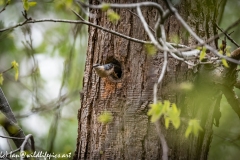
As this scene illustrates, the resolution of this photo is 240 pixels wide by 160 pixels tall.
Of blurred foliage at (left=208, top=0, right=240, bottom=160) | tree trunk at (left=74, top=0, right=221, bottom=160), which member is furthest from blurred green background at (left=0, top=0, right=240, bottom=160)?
tree trunk at (left=74, top=0, right=221, bottom=160)

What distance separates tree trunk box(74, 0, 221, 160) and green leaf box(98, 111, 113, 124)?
0.09 feet

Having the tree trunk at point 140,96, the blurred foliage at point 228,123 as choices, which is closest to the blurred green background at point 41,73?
the blurred foliage at point 228,123

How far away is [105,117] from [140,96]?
244 mm

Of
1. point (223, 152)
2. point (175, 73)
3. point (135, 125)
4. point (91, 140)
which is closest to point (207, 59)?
point (175, 73)

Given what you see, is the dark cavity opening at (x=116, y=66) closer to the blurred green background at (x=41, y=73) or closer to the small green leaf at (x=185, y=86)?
the small green leaf at (x=185, y=86)

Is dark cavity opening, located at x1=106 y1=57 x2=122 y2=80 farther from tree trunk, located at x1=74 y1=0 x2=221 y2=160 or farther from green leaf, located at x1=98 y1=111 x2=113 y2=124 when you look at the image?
green leaf, located at x1=98 y1=111 x2=113 y2=124

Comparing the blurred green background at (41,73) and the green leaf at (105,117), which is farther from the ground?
the blurred green background at (41,73)

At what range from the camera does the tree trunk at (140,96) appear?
2211 millimetres

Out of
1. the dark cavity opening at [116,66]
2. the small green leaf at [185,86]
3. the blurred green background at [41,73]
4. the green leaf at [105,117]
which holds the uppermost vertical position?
the blurred green background at [41,73]

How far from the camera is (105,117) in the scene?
7.28 ft

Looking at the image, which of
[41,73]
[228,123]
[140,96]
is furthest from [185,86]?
[41,73]

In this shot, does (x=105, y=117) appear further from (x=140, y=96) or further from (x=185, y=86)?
(x=185, y=86)

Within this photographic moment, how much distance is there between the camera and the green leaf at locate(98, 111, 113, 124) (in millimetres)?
2223

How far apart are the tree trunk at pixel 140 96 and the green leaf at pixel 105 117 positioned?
3 centimetres
